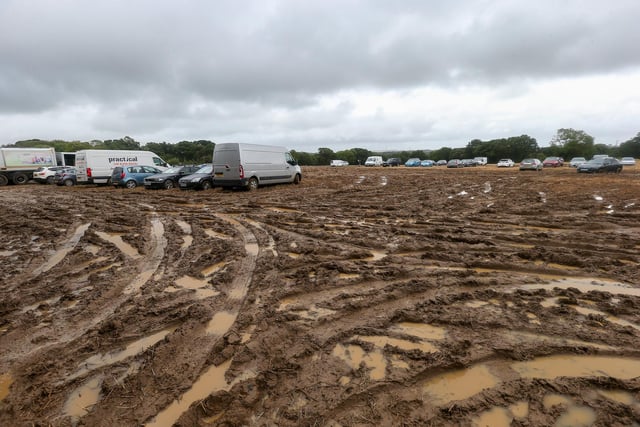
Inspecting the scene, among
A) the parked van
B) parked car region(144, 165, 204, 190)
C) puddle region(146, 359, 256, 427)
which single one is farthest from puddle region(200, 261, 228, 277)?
parked car region(144, 165, 204, 190)

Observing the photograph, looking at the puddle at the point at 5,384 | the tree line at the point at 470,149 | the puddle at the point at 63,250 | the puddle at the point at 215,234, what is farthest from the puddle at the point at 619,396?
the tree line at the point at 470,149

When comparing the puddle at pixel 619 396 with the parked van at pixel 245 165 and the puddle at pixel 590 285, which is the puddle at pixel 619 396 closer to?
the puddle at pixel 590 285

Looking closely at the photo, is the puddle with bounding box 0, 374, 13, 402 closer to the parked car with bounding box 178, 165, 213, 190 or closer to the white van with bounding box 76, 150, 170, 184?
the parked car with bounding box 178, 165, 213, 190

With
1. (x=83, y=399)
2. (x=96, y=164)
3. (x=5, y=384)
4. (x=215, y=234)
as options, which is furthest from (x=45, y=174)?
(x=83, y=399)

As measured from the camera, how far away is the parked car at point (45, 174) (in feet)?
80.6

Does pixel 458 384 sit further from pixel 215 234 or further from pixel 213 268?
pixel 215 234

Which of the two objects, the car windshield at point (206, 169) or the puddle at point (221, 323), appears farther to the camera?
the car windshield at point (206, 169)

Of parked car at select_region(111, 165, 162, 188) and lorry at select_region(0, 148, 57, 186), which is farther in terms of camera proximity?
lorry at select_region(0, 148, 57, 186)

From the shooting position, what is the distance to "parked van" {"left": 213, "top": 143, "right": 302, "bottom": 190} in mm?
15781

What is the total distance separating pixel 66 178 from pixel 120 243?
21.2 m

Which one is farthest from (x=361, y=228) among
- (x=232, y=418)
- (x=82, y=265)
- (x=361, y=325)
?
(x=232, y=418)

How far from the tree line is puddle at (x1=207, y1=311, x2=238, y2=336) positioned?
3102 inches

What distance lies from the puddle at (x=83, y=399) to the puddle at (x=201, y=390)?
0.53 metres

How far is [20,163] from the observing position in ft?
81.6
